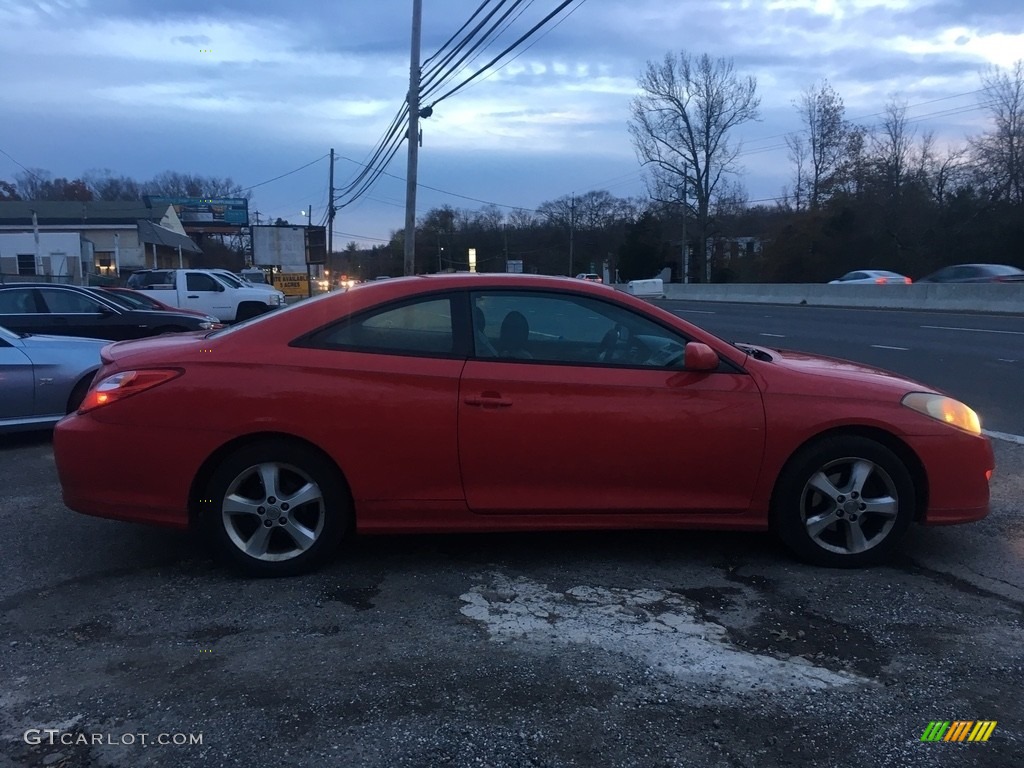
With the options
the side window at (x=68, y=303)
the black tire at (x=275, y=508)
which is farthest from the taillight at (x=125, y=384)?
the side window at (x=68, y=303)

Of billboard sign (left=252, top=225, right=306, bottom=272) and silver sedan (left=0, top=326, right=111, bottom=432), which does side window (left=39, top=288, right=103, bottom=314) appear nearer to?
silver sedan (left=0, top=326, right=111, bottom=432)

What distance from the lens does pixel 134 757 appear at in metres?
3.00

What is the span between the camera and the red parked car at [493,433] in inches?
177

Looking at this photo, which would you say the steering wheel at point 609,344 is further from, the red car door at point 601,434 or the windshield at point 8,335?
the windshield at point 8,335

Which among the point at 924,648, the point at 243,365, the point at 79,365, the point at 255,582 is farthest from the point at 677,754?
the point at 79,365

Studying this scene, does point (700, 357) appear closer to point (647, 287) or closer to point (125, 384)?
point (125, 384)

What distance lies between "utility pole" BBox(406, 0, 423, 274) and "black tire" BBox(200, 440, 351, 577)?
18.8 meters

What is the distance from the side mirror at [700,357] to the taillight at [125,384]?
255 cm

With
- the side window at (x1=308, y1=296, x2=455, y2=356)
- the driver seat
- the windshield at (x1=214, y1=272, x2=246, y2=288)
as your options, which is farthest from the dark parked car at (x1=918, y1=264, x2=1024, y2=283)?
the side window at (x1=308, y1=296, x2=455, y2=356)

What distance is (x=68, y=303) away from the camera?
1312 centimetres

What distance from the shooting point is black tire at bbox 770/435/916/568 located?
464 cm

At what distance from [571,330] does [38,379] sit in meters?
5.45

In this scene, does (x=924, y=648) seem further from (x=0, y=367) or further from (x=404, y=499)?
(x=0, y=367)

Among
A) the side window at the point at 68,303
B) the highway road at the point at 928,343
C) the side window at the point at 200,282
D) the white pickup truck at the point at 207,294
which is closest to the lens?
the highway road at the point at 928,343
